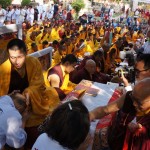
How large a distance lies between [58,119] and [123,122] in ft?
2.30

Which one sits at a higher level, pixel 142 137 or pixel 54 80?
pixel 142 137

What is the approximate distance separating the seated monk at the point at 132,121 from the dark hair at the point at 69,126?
519 mm

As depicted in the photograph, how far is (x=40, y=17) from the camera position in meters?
18.5

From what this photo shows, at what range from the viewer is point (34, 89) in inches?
120

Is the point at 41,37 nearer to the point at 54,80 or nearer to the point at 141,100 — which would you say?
the point at 54,80

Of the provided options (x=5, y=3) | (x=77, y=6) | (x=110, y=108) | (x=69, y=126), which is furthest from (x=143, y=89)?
(x=77, y=6)

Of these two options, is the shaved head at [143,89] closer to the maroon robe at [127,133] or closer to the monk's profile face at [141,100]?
the monk's profile face at [141,100]

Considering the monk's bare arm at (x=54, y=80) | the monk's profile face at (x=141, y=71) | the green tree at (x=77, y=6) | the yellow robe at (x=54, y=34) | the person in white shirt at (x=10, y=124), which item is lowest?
the yellow robe at (x=54, y=34)

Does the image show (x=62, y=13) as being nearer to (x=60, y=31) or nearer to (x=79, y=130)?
(x=60, y=31)

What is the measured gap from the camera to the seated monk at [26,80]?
2934mm

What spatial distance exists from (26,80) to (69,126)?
1.80 meters

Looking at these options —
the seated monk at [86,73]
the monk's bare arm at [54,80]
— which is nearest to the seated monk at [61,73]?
the monk's bare arm at [54,80]

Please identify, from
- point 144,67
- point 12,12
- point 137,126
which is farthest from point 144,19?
point 137,126

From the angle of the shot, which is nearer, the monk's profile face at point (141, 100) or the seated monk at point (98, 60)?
the monk's profile face at point (141, 100)
